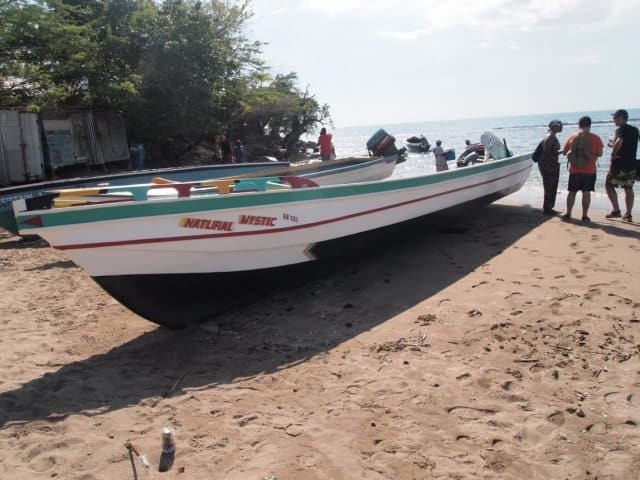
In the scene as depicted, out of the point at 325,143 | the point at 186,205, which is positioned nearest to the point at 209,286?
the point at 186,205

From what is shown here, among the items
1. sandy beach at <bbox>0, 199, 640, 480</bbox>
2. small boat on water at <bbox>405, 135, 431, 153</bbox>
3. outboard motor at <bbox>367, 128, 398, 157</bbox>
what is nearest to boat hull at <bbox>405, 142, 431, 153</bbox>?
small boat on water at <bbox>405, 135, 431, 153</bbox>

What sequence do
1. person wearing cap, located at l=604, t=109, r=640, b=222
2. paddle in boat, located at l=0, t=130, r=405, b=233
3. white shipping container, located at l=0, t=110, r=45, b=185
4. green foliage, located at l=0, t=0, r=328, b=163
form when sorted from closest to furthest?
paddle in boat, located at l=0, t=130, r=405, b=233
person wearing cap, located at l=604, t=109, r=640, b=222
white shipping container, located at l=0, t=110, r=45, b=185
green foliage, located at l=0, t=0, r=328, b=163

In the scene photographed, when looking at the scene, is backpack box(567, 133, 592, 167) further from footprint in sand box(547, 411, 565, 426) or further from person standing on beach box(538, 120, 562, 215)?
footprint in sand box(547, 411, 565, 426)

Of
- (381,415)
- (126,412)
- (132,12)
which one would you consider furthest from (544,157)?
(132,12)

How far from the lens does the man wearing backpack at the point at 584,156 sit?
7590 mm

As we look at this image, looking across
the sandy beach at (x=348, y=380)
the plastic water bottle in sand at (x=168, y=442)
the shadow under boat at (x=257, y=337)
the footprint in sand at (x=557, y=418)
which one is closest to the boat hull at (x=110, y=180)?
the sandy beach at (x=348, y=380)

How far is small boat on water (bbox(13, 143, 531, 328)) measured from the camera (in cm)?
371

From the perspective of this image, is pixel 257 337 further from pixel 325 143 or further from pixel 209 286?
pixel 325 143

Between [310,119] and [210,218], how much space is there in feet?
81.3

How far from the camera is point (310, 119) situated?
28.0 m

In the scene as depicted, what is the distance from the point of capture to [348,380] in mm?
3416

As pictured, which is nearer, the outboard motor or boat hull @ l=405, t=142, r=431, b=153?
the outboard motor

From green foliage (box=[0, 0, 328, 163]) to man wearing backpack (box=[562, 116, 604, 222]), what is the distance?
11.0 meters

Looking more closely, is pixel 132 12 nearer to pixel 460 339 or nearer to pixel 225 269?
pixel 225 269
